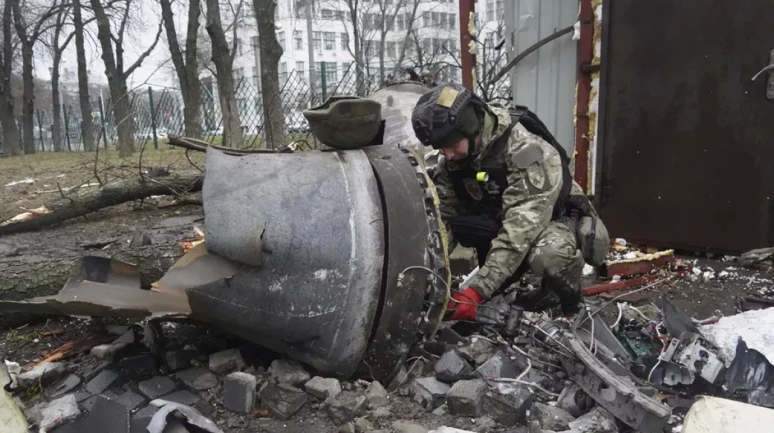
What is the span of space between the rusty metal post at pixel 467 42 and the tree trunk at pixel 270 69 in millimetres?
3334

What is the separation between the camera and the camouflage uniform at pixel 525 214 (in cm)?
287

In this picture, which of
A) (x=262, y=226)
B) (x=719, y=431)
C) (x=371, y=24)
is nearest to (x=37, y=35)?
(x=371, y=24)

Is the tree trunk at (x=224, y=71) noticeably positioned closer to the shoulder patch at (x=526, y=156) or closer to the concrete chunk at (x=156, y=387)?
the shoulder patch at (x=526, y=156)

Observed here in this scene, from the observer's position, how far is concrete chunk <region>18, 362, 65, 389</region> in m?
2.52

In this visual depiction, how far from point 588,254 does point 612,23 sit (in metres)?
2.21

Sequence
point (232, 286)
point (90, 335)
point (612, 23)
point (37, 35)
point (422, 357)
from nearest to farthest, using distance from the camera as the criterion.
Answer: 1. point (232, 286)
2. point (422, 357)
3. point (90, 335)
4. point (612, 23)
5. point (37, 35)

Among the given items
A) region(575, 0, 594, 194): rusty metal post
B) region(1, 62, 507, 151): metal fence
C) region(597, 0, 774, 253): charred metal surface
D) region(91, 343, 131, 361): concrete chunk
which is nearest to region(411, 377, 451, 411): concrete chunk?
region(91, 343, 131, 361): concrete chunk

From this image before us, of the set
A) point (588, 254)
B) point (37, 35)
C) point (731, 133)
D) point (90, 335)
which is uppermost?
point (37, 35)

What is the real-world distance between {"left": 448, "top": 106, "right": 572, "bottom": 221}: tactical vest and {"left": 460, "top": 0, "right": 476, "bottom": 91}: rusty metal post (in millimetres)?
2324

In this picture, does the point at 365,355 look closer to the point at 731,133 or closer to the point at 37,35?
the point at 731,133

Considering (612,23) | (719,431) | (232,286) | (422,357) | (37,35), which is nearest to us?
(719,431)

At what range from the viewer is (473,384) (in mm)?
2320

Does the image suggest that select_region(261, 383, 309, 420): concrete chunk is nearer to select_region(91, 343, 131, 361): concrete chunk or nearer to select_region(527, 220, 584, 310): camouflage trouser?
select_region(91, 343, 131, 361): concrete chunk

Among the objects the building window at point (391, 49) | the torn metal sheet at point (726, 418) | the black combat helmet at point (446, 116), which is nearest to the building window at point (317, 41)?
the building window at point (391, 49)
